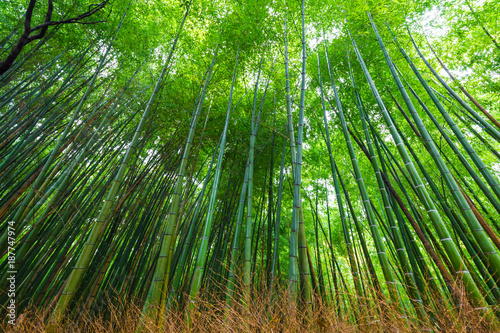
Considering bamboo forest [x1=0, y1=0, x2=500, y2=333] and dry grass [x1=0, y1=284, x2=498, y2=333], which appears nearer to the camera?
dry grass [x1=0, y1=284, x2=498, y2=333]

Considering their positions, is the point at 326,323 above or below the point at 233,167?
below

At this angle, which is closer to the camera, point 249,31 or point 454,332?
point 454,332

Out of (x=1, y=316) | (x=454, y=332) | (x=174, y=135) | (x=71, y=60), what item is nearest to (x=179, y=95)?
(x=174, y=135)

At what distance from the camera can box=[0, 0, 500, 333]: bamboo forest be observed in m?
1.66

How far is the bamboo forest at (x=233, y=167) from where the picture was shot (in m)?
1.66

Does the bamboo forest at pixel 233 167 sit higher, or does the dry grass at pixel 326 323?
the bamboo forest at pixel 233 167

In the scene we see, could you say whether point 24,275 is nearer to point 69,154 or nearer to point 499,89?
point 69,154

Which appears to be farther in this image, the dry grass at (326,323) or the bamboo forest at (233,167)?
the bamboo forest at (233,167)

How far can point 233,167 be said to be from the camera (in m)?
4.08

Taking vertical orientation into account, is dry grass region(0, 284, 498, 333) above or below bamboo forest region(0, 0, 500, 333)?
below

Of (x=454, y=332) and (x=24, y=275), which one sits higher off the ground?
(x=24, y=275)

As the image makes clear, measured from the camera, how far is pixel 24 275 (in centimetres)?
220

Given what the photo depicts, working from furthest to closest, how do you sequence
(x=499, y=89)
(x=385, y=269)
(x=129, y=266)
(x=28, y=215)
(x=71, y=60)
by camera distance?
(x=499, y=89), (x=71, y=60), (x=129, y=266), (x=28, y=215), (x=385, y=269)

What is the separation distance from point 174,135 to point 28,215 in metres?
2.07
